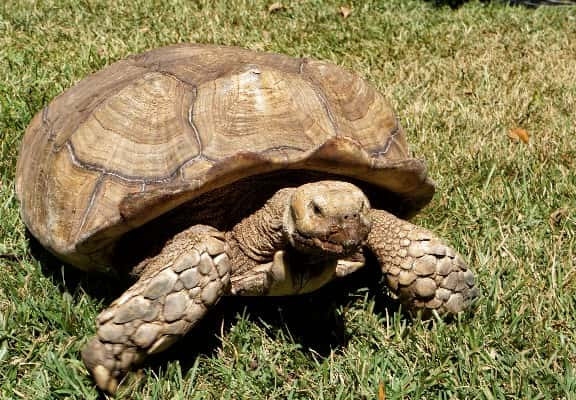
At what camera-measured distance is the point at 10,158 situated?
3.58 metres

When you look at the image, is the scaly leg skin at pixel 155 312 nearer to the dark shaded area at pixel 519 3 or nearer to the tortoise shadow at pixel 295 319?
the tortoise shadow at pixel 295 319

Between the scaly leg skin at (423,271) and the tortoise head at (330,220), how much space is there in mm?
420

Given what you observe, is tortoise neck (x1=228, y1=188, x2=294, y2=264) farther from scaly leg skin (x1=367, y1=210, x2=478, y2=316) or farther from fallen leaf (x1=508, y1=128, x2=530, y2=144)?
fallen leaf (x1=508, y1=128, x2=530, y2=144)

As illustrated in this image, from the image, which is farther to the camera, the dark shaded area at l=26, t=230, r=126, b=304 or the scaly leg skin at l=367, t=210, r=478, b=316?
the dark shaded area at l=26, t=230, r=126, b=304

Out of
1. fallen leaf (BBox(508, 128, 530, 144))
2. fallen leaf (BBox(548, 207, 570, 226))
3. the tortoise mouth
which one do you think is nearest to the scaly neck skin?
the tortoise mouth

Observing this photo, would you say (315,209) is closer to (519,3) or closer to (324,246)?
(324,246)

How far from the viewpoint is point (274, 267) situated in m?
2.28

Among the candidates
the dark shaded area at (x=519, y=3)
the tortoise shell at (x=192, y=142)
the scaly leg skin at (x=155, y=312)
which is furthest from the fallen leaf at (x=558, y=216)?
the dark shaded area at (x=519, y=3)

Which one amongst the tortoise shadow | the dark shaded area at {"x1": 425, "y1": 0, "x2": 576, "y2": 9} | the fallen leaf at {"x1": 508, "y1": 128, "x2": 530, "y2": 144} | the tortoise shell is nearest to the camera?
the tortoise shell

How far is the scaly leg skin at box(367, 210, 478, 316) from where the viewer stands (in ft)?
8.18

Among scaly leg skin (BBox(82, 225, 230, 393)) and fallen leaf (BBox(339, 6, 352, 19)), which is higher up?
scaly leg skin (BBox(82, 225, 230, 393))

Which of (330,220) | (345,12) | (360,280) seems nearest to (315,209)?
(330,220)

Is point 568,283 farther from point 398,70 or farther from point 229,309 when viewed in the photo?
point 398,70

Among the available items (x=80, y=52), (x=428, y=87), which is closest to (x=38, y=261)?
(x=80, y=52)
